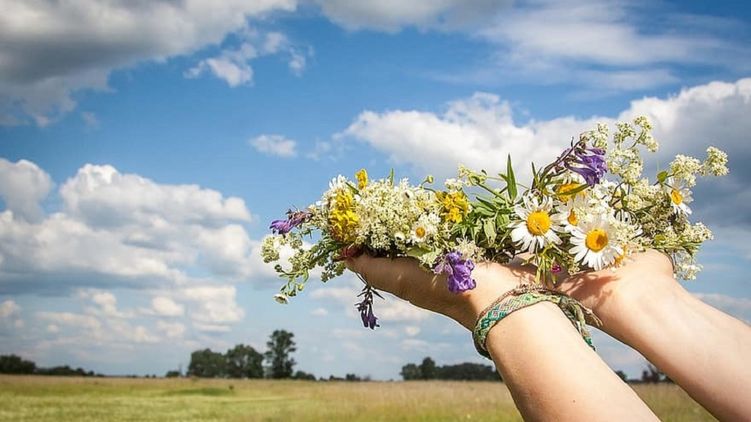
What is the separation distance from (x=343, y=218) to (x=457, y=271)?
76 cm

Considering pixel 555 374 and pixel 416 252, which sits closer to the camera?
pixel 555 374

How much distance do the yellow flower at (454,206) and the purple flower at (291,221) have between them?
69cm

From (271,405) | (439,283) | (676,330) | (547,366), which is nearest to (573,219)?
(676,330)

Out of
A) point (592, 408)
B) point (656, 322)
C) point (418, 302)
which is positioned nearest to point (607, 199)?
point (656, 322)

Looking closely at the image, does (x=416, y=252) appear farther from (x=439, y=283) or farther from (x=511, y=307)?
(x=511, y=307)

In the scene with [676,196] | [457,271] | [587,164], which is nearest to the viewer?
[457,271]

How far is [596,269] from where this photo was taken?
8.66 ft

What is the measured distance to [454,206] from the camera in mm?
2879

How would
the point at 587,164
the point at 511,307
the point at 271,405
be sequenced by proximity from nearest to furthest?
the point at 511,307, the point at 587,164, the point at 271,405

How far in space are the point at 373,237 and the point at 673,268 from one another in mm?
1322

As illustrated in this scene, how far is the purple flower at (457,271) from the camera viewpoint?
2283 mm

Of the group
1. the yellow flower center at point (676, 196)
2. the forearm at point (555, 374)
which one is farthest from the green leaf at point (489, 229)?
the yellow flower center at point (676, 196)

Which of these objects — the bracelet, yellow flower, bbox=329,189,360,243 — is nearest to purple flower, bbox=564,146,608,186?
the bracelet

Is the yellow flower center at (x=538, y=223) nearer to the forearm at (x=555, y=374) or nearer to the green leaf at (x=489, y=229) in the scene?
the green leaf at (x=489, y=229)
